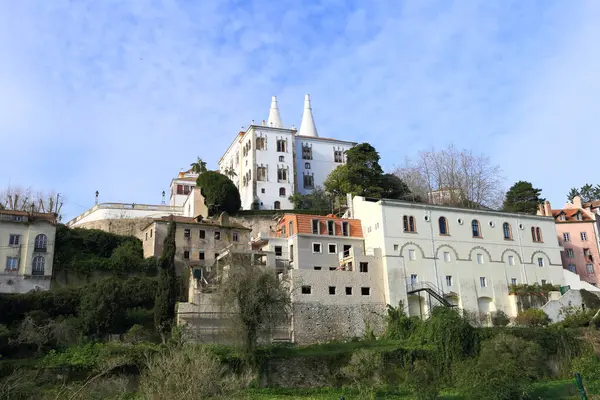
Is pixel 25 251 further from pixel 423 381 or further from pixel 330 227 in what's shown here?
pixel 423 381

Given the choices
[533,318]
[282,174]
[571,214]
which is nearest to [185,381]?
[533,318]

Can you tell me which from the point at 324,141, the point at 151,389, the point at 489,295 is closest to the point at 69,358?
the point at 151,389

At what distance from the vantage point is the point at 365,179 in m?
61.8

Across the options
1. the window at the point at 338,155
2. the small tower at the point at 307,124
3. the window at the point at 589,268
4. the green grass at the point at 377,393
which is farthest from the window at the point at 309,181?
the green grass at the point at 377,393

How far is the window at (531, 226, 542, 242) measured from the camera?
50719mm

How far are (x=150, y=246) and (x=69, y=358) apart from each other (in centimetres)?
1791

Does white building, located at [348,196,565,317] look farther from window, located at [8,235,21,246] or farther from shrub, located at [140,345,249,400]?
window, located at [8,235,21,246]

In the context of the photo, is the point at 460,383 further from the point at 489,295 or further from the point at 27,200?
the point at 27,200

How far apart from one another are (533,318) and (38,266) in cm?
3761

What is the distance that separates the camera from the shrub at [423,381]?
90.6 ft

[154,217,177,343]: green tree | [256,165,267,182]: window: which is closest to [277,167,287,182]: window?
[256,165,267,182]: window

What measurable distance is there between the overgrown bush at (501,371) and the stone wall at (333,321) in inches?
358

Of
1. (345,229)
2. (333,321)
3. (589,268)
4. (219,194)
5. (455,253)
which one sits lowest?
(333,321)

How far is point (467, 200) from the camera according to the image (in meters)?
61.9
